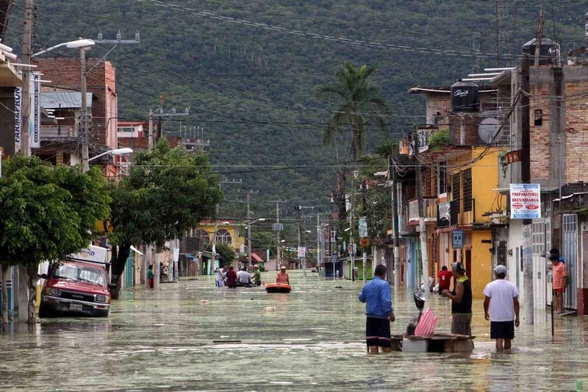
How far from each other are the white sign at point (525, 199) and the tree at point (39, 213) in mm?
10696

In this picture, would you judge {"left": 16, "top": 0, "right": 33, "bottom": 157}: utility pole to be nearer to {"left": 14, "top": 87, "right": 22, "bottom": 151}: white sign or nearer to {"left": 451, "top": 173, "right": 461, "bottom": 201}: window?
{"left": 14, "top": 87, "right": 22, "bottom": 151}: white sign

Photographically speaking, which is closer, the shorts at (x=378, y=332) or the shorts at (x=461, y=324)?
the shorts at (x=378, y=332)

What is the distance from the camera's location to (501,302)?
25.8 m

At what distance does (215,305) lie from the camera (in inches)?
2078

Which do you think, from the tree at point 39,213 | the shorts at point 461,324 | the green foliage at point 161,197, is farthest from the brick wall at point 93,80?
the shorts at point 461,324

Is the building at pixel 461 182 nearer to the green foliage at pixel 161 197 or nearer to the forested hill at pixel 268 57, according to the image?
the green foliage at pixel 161 197

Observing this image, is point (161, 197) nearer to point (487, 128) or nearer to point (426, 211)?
→ point (487, 128)

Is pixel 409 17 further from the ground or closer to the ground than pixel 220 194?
further from the ground

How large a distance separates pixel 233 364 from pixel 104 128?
6400 centimetres


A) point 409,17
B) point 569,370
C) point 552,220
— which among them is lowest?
point 569,370

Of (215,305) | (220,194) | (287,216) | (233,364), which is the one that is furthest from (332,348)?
(287,216)

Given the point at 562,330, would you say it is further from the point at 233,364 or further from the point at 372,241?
the point at 372,241

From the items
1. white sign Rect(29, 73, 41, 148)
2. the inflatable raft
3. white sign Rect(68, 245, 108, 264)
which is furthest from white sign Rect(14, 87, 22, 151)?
the inflatable raft

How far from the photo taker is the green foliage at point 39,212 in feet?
111
